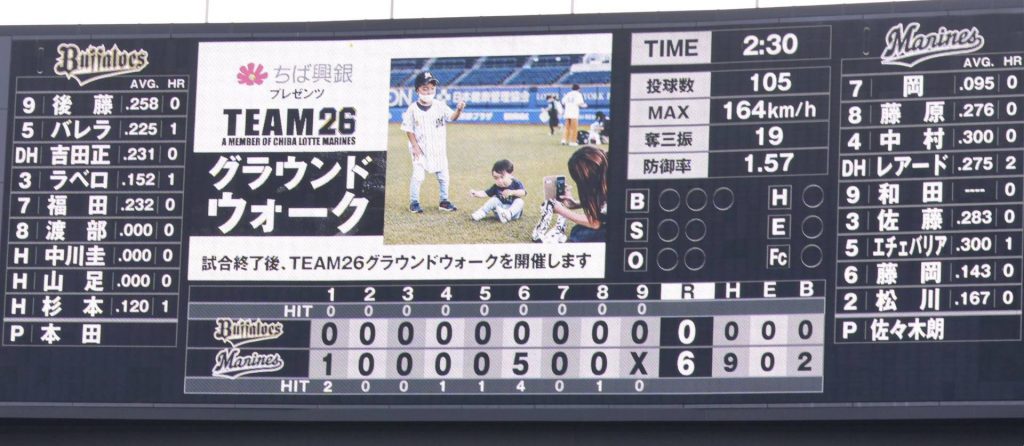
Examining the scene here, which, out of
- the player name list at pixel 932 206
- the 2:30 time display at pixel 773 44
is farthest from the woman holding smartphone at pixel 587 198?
the player name list at pixel 932 206

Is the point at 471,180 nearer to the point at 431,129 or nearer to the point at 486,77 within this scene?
the point at 431,129

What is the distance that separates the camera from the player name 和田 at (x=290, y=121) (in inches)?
508

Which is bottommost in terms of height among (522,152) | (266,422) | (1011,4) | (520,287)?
(266,422)

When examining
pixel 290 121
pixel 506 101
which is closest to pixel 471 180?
pixel 506 101

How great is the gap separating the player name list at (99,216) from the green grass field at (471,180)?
54.3 inches

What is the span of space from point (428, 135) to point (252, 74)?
1.20 metres

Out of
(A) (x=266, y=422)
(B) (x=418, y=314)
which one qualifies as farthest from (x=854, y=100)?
(A) (x=266, y=422)

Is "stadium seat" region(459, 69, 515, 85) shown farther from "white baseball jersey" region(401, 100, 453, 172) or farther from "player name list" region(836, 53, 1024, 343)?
"player name list" region(836, 53, 1024, 343)

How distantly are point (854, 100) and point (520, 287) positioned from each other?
226 centimetres

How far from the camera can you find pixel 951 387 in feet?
38.9

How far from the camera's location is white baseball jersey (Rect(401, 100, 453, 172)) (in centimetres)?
1280

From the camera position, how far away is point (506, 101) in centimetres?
1279

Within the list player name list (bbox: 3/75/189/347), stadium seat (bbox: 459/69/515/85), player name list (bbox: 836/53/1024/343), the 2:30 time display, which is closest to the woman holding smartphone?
stadium seat (bbox: 459/69/515/85)

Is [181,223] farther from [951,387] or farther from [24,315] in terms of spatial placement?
[951,387]
